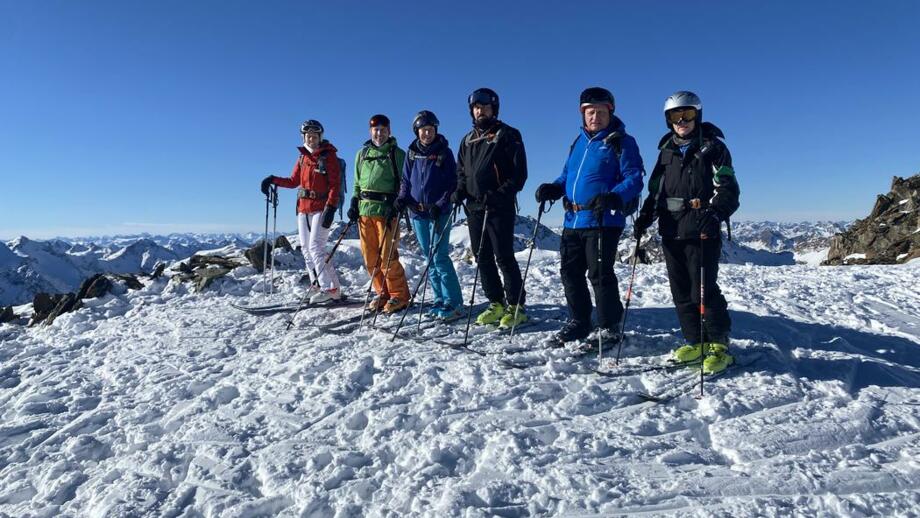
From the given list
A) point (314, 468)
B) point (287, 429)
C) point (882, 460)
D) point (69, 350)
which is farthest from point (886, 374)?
point (69, 350)

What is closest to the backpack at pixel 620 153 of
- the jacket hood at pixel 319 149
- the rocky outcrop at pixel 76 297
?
the jacket hood at pixel 319 149

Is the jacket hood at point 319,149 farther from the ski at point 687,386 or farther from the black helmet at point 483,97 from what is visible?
the ski at point 687,386

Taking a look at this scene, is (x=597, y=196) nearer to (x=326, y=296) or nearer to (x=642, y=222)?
(x=642, y=222)

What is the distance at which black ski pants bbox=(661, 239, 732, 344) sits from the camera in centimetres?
518

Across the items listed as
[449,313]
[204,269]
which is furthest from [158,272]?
[449,313]

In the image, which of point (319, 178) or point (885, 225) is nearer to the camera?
point (319, 178)

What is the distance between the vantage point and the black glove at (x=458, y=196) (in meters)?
6.64

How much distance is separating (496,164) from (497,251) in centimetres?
120

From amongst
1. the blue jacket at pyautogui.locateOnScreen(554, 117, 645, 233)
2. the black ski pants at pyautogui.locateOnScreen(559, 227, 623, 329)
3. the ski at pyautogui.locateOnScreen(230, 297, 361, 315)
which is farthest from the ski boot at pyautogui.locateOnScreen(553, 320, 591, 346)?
the ski at pyautogui.locateOnScreen(230, 297, 361, 315)

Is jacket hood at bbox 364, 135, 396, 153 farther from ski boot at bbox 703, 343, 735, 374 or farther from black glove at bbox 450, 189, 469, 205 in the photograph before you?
ski boot at bbox 703, 343, 735, 374

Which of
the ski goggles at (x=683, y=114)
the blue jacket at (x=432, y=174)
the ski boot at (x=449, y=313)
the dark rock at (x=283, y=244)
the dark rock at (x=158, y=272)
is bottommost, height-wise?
the ski boot at (x=449, y=313)

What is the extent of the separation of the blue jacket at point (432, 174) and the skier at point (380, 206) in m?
0.54

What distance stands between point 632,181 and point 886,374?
3385 mm

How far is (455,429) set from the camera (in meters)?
4.29
